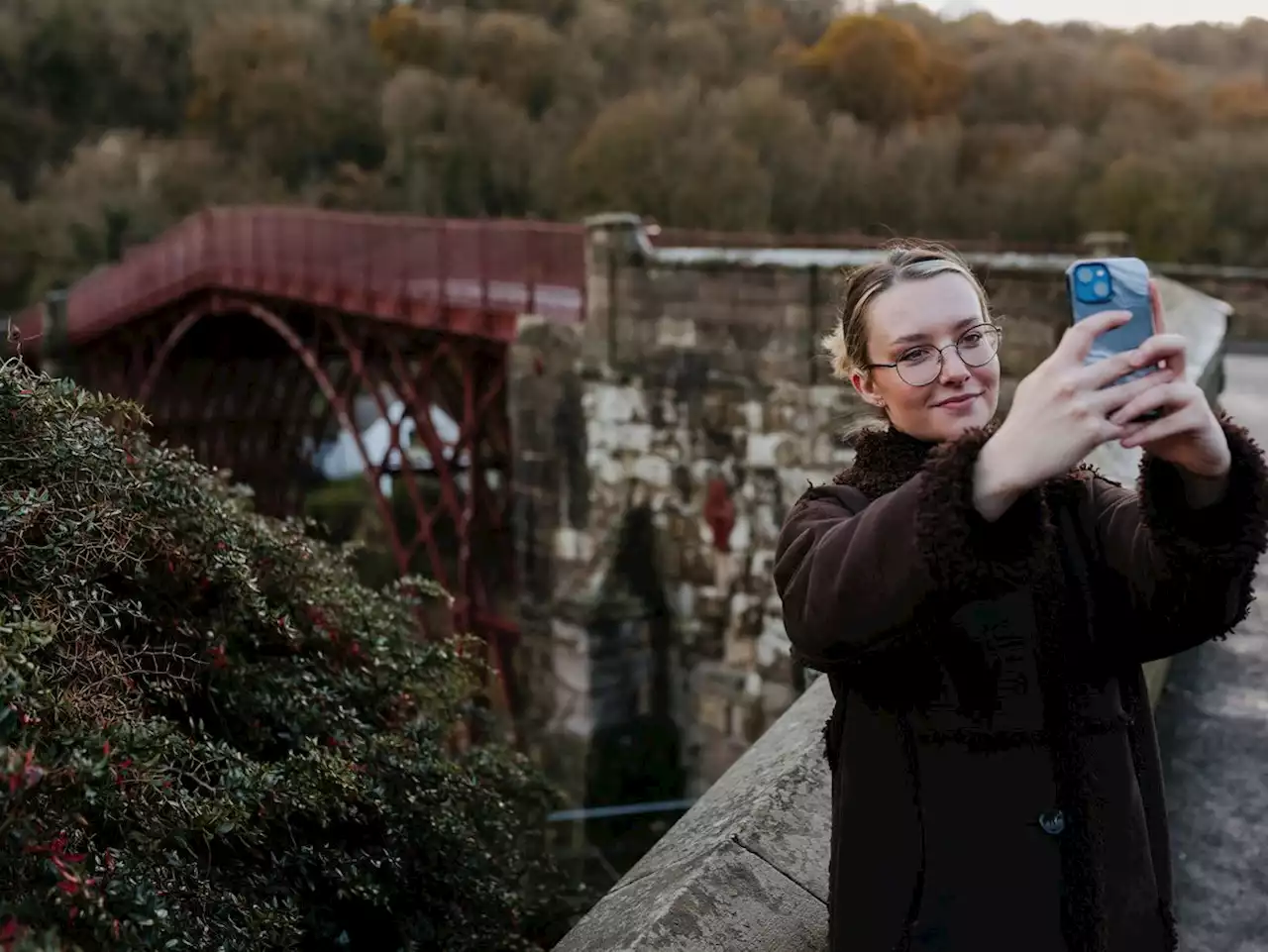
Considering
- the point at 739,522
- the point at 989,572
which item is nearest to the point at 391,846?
the point at 989,572

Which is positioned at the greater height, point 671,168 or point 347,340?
point 671,168

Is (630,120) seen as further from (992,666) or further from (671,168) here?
(992,666)

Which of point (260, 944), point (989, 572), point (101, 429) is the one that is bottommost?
point (260, 944)

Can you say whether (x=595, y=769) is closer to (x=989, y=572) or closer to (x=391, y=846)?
(x=391, y=846)

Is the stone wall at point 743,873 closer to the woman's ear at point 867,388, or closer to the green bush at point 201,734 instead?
the green bush at point 201,734

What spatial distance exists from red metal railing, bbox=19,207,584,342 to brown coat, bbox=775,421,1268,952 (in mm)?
9068

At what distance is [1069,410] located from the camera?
127 centimetres

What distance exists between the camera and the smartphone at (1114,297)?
4.26 feet

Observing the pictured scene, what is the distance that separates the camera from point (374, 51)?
40938 millimetres

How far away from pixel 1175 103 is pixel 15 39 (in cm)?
3550

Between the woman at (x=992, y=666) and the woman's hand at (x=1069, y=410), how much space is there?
11 cm

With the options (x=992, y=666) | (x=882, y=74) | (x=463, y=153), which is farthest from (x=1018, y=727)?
(x=882, y=74)

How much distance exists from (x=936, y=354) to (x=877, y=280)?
138 millimetres

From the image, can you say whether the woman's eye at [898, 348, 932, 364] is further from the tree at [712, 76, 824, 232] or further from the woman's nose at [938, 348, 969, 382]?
the tree at [712, 76, 824, 232]
